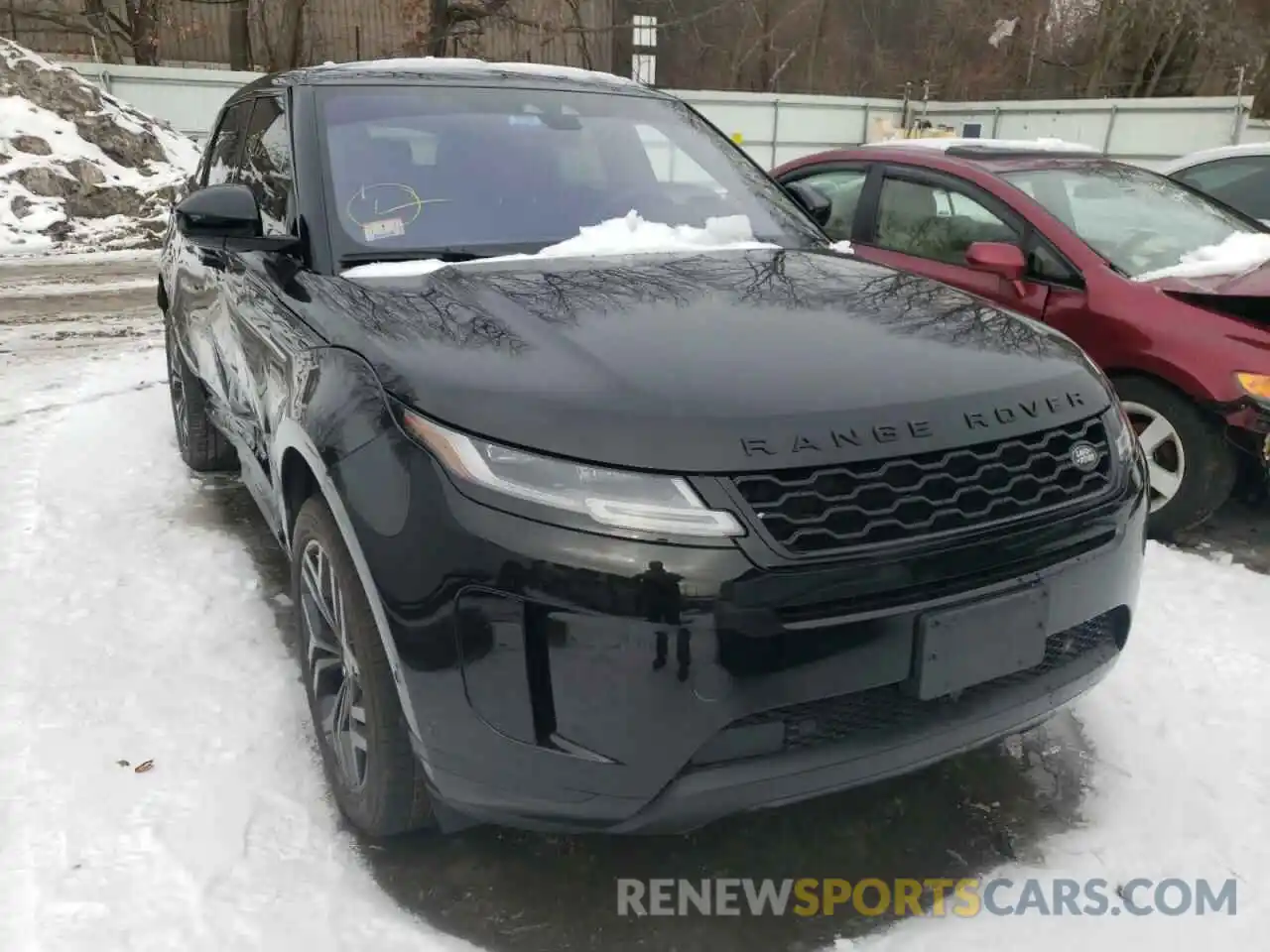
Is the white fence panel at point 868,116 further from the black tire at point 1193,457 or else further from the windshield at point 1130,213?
the black tire at point 1193,457

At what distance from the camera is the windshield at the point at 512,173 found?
281 cm

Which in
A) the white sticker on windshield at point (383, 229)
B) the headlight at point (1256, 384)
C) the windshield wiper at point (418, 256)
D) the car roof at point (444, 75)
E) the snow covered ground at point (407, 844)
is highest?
the car roof at point (444, 75)

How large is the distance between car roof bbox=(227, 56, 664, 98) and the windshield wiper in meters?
0.76

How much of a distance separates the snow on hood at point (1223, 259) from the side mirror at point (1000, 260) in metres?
0.45

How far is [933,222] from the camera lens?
5.02 m

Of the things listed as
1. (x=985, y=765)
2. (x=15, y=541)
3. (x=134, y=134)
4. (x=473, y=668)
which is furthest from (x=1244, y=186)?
(x=134, y=134)

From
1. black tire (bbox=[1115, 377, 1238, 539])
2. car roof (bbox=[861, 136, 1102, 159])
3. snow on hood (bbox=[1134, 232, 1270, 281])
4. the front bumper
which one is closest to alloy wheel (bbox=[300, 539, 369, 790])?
the front bumper

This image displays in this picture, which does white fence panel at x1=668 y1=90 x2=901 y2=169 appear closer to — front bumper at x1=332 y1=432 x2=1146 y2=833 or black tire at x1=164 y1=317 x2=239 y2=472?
black tire at x1=164 y1=317 x2=239 y2=472

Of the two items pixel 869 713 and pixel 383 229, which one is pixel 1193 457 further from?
pixel 383 229

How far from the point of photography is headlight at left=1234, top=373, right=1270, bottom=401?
3.71 m

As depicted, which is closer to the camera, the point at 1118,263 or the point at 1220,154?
the point at 1118,263

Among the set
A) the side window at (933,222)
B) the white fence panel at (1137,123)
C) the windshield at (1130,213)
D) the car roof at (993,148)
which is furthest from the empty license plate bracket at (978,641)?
the white fence panel at (1137,123)

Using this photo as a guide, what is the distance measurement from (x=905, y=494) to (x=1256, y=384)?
102 inches

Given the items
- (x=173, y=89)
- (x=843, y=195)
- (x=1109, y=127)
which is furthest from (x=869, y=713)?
(x=1109, y=127)
